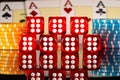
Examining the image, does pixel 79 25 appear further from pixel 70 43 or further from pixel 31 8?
pixel 31 8

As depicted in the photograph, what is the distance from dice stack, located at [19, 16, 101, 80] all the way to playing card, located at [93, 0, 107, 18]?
1.02 meters

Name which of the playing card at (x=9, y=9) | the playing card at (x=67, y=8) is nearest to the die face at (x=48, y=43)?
the playing card at (x=67, y=8)

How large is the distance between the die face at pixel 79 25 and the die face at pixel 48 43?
10.5 inches

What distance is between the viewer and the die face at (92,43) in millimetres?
3953

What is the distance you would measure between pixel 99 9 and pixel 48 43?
1376 millimetres

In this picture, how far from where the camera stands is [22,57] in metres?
3.98

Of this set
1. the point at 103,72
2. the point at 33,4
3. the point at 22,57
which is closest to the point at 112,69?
the point at 103,72

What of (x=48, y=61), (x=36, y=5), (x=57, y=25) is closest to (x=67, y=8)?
(x=36, y=5)

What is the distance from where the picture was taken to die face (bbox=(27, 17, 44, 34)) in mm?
3992

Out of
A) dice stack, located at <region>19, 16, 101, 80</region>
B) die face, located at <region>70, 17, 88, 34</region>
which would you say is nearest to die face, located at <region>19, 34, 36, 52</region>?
dice stack, located at <region>19, 16, 101, 80</region>

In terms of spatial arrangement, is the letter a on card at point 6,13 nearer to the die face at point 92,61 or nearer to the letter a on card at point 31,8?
the letter a on card at point 31,8

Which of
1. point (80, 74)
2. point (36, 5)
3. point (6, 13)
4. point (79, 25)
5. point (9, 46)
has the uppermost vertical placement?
point (36, 5)

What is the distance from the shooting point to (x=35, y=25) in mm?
3994

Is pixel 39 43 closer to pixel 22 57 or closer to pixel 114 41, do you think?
pixel 22 57
